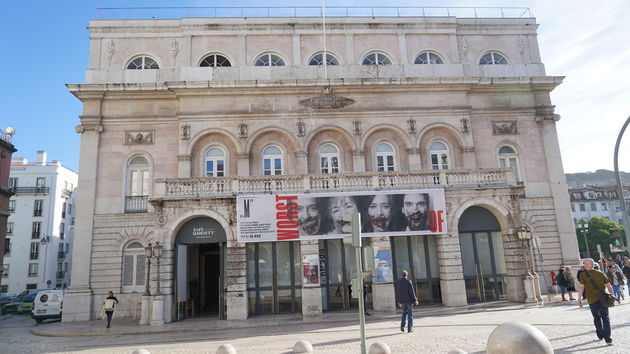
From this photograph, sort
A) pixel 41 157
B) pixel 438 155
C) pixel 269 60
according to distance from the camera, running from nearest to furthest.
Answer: pixel 438 155
pixel 269 60
pixel 41 157

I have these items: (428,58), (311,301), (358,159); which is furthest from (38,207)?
(428,58)

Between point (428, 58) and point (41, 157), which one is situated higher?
point (41, 157)

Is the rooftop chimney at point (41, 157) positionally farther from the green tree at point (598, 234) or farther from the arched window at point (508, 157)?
the green tree at point (598, 234)

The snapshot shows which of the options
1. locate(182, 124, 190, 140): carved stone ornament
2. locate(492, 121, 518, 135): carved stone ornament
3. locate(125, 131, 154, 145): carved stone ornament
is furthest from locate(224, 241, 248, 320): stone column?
locate(492, 121, 518, 135): carved stone ornament

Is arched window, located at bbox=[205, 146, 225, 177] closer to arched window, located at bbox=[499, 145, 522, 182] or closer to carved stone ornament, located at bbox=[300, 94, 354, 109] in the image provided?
carved stone ornament, located at bbox=[300, 94, 354, 109]

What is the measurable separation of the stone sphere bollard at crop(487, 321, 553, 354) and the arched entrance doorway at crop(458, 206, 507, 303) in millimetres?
13089

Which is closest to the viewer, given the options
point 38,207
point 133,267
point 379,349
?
point 379,349

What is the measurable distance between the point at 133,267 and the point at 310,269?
10.1m

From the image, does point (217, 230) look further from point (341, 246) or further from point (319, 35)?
point (319, 35)

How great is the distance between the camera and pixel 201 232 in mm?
18594

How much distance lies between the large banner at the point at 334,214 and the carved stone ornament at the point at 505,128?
7.92m

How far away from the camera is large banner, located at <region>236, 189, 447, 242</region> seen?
1777 centimetres

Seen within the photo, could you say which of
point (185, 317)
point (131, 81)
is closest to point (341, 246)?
point (185, 317)

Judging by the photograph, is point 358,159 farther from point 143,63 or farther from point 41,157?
point 41,157
